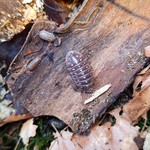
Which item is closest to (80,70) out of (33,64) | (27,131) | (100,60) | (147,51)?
(100,60)

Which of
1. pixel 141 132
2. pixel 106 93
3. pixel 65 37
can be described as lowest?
pixel 141 132

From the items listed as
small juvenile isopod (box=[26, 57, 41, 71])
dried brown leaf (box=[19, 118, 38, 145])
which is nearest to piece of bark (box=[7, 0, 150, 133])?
small juvenile isopod (box=[26, 57, 41, 71])

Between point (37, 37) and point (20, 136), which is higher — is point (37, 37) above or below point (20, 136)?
above

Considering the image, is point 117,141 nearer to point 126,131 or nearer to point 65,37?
point 126,131

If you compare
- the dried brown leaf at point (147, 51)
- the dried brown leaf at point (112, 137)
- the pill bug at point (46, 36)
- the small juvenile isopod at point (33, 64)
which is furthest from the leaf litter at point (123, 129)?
the pill bug at point (46, 36)

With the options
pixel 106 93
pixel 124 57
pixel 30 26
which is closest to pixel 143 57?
pixel 124 57

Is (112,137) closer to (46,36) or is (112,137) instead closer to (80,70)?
(80,70)

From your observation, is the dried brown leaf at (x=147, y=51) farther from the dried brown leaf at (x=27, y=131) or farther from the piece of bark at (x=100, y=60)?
the dried brown leaf at (x=27, y=131)

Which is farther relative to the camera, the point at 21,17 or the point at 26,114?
the point at 26,114
